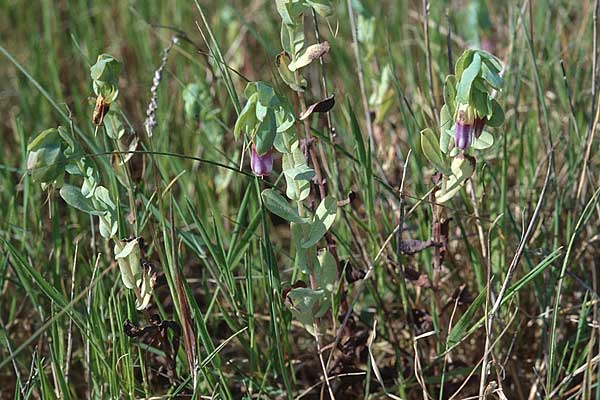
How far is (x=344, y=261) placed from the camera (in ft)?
3.57

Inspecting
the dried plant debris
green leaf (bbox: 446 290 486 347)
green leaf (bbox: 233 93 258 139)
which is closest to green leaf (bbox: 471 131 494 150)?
green leaf (bbox: 446 290 486 347)

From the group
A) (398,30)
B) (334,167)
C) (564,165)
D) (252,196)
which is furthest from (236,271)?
(398,30)

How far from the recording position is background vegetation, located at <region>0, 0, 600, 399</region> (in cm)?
99

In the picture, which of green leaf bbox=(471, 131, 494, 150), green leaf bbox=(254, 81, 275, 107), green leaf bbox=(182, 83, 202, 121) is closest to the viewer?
green leaf bbox=(254, 81, 275, 107)

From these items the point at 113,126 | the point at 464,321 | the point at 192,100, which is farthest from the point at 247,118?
the point at 192,100

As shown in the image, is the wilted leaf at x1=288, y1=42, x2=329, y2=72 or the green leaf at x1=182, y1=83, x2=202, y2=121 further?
the green leaf at x1=182, y1=83, x2=202, y2=121

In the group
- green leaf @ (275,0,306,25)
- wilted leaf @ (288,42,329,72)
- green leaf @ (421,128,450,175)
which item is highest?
→ green leaf @ (275,0,306,25)

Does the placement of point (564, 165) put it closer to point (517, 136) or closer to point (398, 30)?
point (517, 136)

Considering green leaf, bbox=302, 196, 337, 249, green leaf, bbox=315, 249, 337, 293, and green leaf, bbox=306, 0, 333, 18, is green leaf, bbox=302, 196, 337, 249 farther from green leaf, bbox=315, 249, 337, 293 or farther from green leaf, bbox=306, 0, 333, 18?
green leaf, bbox=306, 0, 333, 18

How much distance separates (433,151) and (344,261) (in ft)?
0.70

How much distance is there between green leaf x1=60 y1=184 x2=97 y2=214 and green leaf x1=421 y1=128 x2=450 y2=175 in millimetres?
428

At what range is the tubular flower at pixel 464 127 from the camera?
91 centimetres

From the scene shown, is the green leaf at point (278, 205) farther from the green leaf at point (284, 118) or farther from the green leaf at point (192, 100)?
the green leaf at point (192, 100)

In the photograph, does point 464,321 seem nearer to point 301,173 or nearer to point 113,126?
point 301,173
